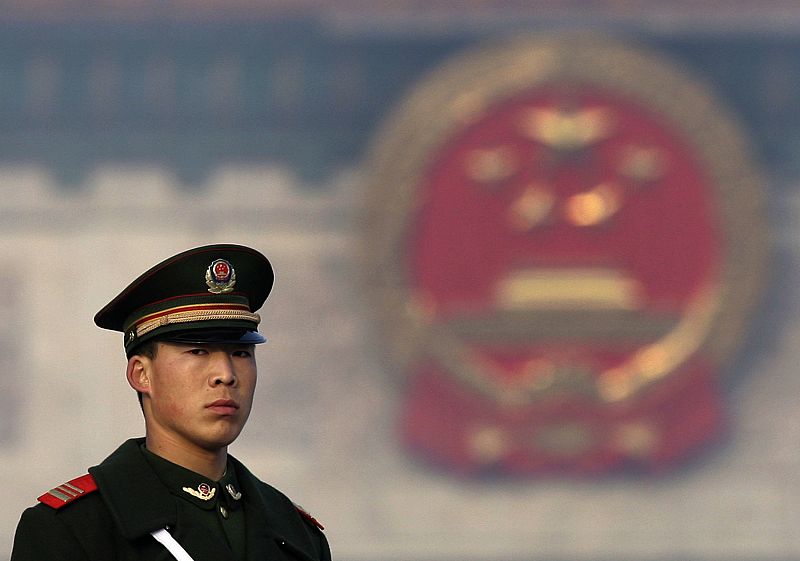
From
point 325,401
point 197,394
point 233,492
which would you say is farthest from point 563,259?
point 197,394

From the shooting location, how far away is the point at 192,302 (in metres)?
2.73

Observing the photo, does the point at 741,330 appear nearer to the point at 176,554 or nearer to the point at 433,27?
the point at 433,27

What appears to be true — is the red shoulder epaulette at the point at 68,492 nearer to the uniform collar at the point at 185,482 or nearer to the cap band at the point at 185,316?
the uniform collar at the point at 185,482

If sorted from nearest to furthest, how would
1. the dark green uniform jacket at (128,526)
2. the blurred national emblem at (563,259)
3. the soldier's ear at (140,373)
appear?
the dark green uniform jacket at (128,526)
the soldier's ear at (140,373)
the blurred national emblem at (563,259)

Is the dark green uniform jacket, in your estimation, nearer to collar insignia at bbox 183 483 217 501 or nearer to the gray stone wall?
collar insignia at bbox 183 483 217 501

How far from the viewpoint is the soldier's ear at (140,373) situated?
2697 mm

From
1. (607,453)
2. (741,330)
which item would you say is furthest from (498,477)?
(741,330)

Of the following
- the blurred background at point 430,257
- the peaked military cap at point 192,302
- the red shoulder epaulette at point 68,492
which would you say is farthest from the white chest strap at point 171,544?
the blurred background at point 430,257

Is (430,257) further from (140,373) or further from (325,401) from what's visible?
(140,373)

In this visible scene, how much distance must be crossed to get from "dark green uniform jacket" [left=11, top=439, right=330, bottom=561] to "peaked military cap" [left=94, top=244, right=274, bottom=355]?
7.6 inches

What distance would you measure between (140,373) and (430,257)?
28.2 ft

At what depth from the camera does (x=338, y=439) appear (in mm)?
11250

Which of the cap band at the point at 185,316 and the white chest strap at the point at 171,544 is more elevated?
the cap band at the point at 185,316

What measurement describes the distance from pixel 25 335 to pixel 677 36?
4.60 metres
